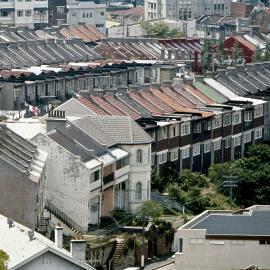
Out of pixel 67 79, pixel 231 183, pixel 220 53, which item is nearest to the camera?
pixel 231 183

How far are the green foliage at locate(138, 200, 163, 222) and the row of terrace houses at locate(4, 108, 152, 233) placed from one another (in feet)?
2.37

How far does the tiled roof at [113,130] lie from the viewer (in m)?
69.2

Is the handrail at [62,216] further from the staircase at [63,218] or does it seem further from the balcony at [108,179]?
the balcony at [108,179]

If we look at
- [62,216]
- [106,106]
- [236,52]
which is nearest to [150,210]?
[62,216]

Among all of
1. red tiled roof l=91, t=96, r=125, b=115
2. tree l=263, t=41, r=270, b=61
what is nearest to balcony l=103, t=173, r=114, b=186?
red tiled roof l=91, t=96, r=125, b=115

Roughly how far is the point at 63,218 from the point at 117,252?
263 centimetres

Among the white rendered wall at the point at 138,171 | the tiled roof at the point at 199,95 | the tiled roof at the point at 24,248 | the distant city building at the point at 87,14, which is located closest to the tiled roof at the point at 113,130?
the white rendered wall at the point at 138,171

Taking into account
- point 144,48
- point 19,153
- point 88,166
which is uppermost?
point 19,153

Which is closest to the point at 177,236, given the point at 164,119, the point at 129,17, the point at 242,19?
the point at 164,119

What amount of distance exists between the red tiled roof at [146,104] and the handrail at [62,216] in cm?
1859

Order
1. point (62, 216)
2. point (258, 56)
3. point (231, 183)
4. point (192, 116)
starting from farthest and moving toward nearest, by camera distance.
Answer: point (258, 56) → point (192, 116) → point (231, 183) → point (62, 216)

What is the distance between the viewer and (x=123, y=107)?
8125 cm

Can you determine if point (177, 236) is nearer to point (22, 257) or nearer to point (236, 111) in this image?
point (22, 257)

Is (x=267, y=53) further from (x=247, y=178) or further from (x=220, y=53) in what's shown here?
(x=247, y=178)
